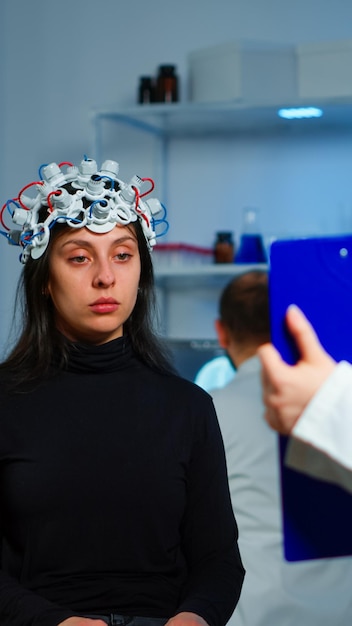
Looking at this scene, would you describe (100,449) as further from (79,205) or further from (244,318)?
(244,318)

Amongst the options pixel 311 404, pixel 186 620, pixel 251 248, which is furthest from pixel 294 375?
pixel 251 248

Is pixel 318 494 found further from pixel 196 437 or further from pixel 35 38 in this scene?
pixel 35 38

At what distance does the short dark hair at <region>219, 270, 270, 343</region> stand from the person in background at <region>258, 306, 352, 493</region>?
104 cm

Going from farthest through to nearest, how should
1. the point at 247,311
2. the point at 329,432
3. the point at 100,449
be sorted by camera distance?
1. the point at 247,311
2. the point at 100,449
3. the point at 329,432

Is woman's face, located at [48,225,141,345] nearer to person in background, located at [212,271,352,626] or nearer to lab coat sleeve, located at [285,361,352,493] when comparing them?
person in background, located at [212,271,352,626]

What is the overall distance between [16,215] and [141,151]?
1.86 meters

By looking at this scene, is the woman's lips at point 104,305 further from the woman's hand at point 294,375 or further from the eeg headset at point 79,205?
the woman's hand at point 294,375

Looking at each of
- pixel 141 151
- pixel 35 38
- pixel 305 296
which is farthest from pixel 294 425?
pixel 35 38

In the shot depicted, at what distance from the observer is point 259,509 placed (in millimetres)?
1753

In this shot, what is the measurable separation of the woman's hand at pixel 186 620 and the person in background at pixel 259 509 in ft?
1.56

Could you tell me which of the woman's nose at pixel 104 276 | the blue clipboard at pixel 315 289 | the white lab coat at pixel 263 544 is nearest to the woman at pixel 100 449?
the woman's nose at pixel 104 276

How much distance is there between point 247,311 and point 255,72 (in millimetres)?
1130

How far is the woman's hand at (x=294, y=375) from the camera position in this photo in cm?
78

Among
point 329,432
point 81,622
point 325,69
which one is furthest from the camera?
point 325,69
